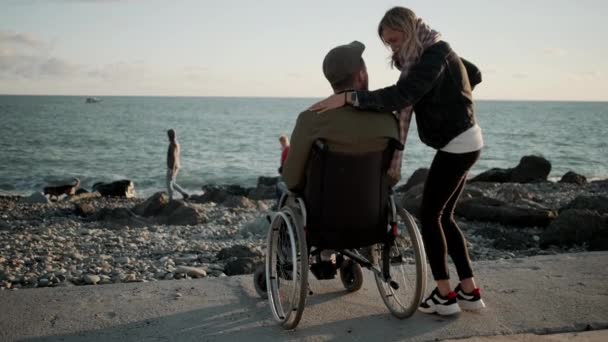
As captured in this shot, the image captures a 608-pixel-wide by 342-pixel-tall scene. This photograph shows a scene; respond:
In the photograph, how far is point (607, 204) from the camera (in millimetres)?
9016

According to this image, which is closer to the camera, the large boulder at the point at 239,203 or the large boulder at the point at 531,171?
the large boulder at the point at 239,203

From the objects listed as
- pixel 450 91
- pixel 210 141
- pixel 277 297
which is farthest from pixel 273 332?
pixel 210 141

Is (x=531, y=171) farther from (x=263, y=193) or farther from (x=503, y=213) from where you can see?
(x=503, y=213)

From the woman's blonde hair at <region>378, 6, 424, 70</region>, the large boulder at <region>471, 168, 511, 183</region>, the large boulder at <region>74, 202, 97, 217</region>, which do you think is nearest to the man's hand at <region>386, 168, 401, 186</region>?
the woman's blonde hair at <region>378, 6, 424, 70</region>

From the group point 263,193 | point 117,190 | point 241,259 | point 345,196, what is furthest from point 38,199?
point 345,196

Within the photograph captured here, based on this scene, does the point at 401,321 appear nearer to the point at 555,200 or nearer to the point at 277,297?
the point at 277,297

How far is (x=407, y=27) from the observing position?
350 centimetres

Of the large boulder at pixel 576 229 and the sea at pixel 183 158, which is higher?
the large boulder at pixel 576 229

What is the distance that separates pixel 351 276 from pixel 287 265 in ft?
2.15

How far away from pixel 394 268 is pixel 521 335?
42.9 inches

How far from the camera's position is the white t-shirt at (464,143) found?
3.67 meters

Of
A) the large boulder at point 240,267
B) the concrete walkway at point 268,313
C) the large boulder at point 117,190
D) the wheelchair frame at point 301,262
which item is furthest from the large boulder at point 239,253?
the large boulder at point 117,190

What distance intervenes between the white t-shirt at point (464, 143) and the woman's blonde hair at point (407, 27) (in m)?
0.51

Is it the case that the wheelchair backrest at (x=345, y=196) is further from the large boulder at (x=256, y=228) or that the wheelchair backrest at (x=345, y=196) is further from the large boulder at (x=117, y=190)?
the large boulder at (x=117, y=190)
